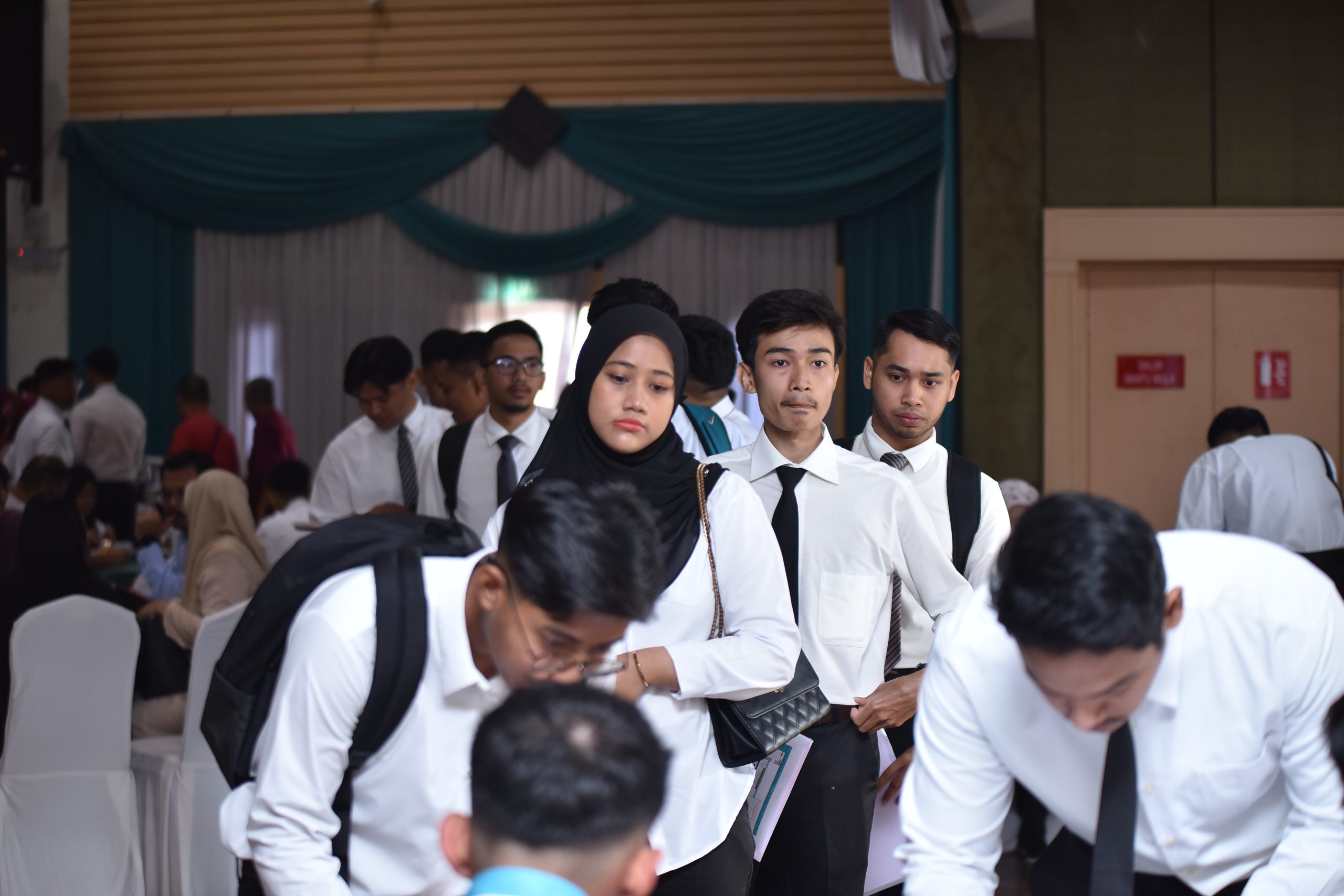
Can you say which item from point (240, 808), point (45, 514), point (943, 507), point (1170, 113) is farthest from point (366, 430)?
point (1170, 113)

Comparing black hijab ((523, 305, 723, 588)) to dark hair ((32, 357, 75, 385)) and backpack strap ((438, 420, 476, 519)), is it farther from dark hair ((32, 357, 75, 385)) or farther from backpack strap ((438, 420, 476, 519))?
dark hair ((32, 357, 75, 385))

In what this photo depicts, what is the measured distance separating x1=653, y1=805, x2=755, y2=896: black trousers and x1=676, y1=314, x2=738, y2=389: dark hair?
177cm

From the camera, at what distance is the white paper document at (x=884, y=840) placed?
244 centimetres

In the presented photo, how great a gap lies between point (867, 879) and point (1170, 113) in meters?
4.24

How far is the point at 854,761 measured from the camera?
236 cm

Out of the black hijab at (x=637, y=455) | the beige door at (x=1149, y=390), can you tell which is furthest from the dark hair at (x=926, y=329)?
the beige door at (x=1149, y=390)


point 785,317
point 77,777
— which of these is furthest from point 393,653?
point 77,777

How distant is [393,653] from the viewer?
57.9 inches

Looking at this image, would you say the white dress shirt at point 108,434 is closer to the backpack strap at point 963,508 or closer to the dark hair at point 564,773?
the backpack strap at point 963,508

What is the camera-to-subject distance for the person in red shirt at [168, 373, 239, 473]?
7598 mm

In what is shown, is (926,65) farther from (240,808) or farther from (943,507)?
(240,808)

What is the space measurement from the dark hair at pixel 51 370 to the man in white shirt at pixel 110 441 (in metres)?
0.15

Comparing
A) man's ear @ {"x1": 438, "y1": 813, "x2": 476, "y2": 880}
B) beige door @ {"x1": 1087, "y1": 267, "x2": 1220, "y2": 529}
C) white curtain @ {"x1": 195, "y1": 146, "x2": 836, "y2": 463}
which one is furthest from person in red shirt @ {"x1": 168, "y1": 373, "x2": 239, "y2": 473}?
man's ear @ {"x1": 438, "y1": 813, "x2": 476, "y2": 880}

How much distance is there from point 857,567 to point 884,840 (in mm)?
580
